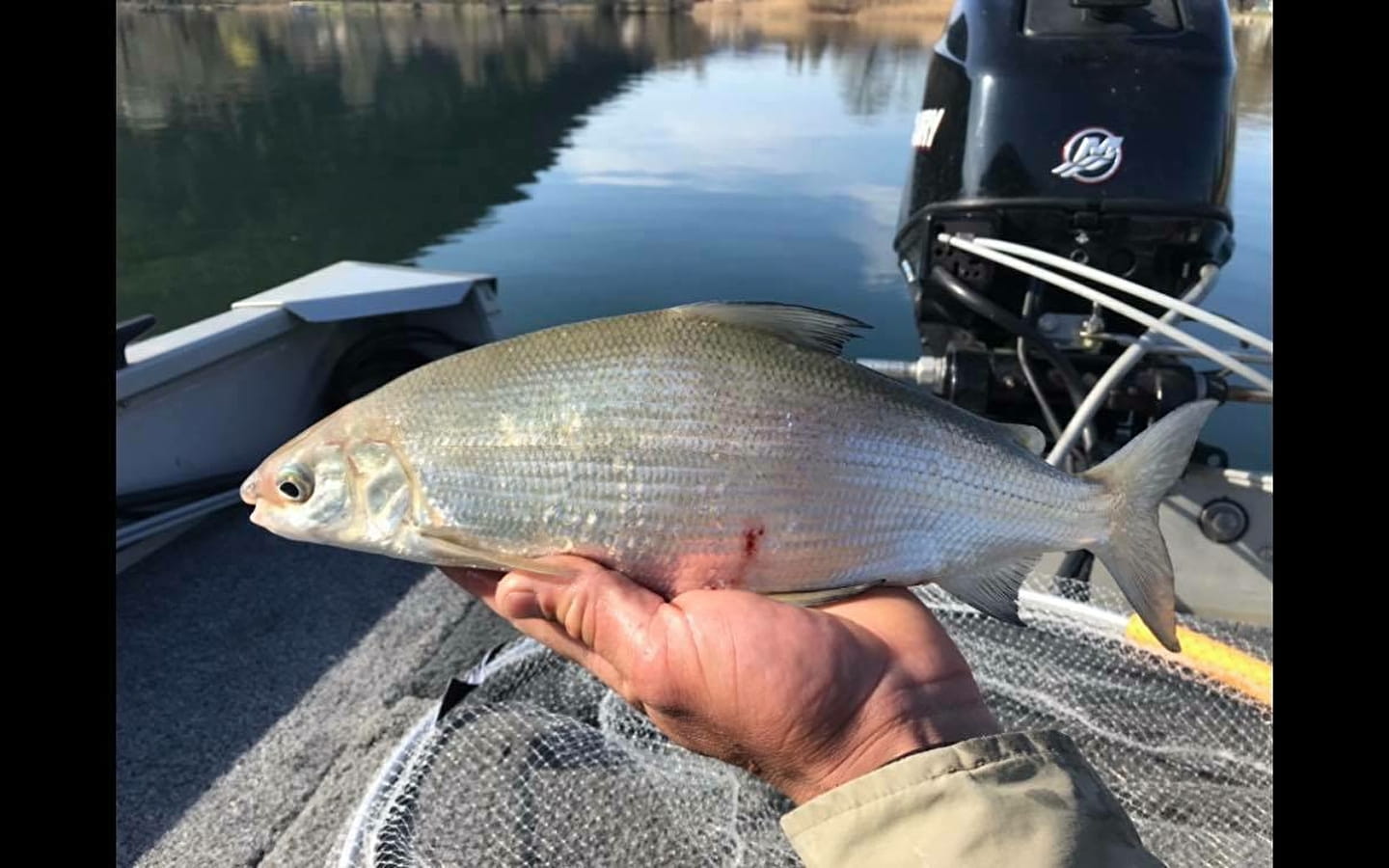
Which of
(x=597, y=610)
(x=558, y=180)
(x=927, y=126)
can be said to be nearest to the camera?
(x=597, y=610)

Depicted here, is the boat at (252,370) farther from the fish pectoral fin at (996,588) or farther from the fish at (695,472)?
the fish pectoral fin at (996,588)

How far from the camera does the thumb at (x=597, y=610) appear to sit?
2.14 meters

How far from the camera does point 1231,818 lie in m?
3.10

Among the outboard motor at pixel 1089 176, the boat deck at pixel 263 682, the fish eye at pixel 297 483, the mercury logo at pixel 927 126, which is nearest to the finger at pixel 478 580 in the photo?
the fish eye at pixel 297 483

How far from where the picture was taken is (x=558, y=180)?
20.8m

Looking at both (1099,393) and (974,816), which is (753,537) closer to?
(974,816)

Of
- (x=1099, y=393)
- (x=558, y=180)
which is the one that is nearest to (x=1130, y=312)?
(x=1099, y=393)

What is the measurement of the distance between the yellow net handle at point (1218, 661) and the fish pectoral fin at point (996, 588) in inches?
49.3

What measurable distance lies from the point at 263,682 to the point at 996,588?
3.49 m
